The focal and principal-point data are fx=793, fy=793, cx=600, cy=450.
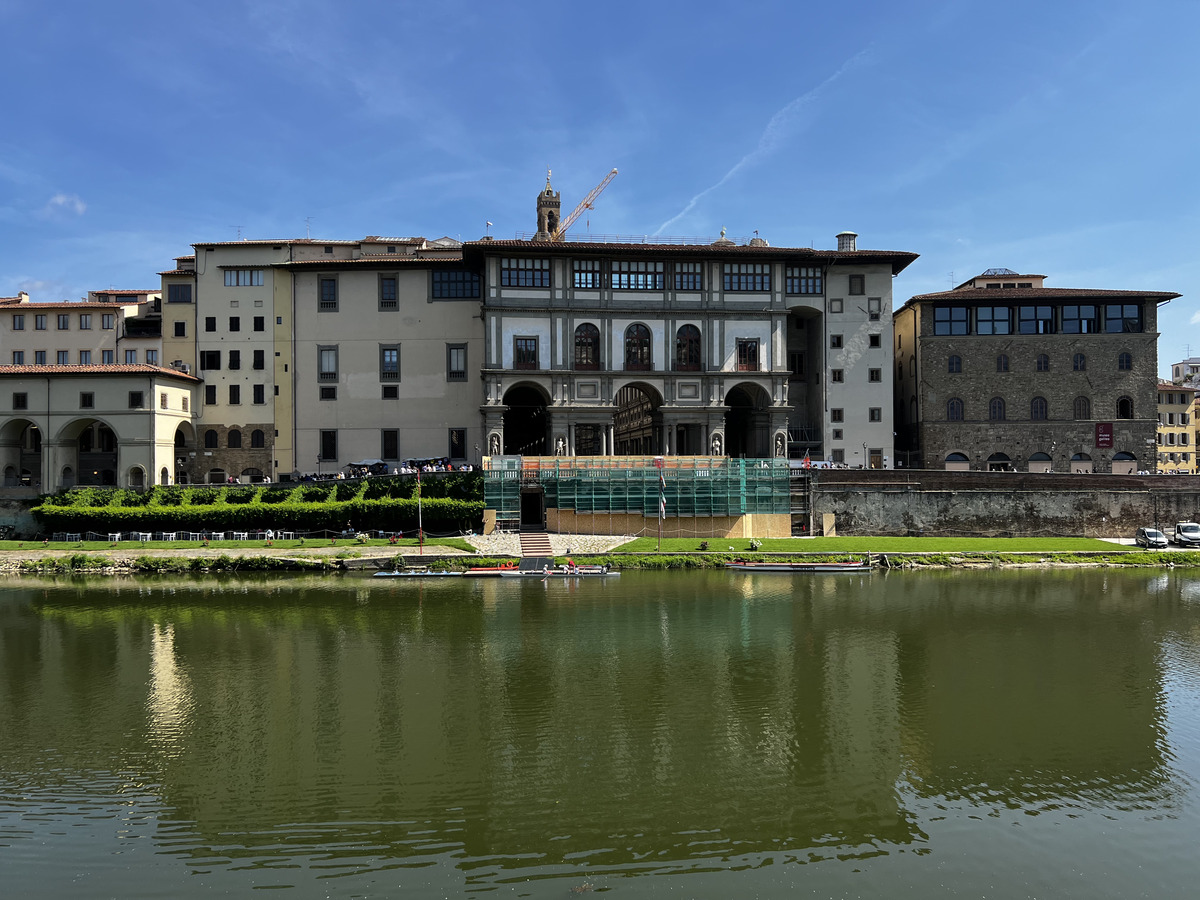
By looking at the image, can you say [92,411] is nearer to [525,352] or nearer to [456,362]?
[456,362]

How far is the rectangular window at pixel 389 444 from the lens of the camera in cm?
6556

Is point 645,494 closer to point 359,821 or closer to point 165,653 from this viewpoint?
point 165,653

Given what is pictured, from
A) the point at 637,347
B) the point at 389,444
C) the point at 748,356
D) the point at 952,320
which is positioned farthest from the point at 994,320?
the point at 389,444

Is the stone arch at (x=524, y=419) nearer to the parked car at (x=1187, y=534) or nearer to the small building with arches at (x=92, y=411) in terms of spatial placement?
the small building with arches at (x=92, y=411)

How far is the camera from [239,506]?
5228cm

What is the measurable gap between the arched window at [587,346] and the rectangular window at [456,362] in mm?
10362

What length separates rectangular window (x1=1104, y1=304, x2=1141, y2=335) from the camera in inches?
2640

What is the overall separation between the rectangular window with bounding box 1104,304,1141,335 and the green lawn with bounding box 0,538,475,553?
56817 mm

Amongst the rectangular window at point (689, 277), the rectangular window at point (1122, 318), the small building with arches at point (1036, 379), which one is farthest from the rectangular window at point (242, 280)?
the rectangular window at point (1122, 318)

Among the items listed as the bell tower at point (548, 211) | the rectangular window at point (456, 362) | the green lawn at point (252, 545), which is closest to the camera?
the green lawn at point (252, 545)

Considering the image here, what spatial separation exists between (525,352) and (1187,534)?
47.3 m

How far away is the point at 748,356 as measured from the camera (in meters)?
62.9

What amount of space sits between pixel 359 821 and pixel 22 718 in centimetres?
1204

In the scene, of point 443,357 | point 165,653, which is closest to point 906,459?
point 443,357
